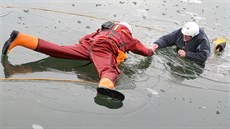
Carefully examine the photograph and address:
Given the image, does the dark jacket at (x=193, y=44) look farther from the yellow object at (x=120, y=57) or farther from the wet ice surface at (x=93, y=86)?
the yellow object at (x=120, y=57)

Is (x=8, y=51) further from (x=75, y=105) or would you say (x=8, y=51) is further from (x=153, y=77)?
(x=153, y=77)

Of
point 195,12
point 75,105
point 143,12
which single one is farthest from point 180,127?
point 195,12

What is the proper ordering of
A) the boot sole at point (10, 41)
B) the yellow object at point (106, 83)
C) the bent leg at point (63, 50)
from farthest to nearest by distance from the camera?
the bent leg at point (63, 50) < the boot sole at point (10, 41) < the yellow object at point (106, 83)

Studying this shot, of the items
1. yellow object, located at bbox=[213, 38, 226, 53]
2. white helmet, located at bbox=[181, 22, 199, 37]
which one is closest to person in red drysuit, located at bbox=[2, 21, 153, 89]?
white helmet, located at bbox=[181, 22, 199, 37]

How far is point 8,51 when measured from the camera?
19.1ft

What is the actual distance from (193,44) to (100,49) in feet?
7.61

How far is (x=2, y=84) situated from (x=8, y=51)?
0.92 m

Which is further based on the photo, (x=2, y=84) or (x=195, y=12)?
(x=195, y=12)

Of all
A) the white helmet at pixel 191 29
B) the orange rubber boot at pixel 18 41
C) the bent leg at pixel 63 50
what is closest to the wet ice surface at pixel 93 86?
the bent leg at pixel 63 50

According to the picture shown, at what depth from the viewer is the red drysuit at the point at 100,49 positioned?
5.73 metres

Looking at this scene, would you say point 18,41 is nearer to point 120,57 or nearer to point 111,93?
point 120,57

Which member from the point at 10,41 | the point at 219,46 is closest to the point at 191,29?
the point at 219,46

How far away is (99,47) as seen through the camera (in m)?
6.00

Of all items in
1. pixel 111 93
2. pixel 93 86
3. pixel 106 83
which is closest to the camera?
pixel 111 93
